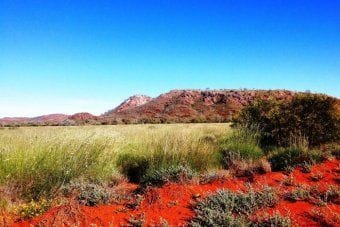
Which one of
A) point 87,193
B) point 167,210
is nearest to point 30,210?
point 87,193

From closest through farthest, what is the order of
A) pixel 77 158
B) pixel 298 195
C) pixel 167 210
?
pixel 167 210, pixel 298 195, pixel 77 158

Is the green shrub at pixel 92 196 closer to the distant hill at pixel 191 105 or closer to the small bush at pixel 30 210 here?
the small bush at pixel 30 210

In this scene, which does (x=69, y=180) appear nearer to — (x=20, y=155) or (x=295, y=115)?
(x=20, y=155)

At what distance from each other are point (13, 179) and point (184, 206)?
307 centimetres

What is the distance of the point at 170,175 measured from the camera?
8.48 m

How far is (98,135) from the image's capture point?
10.8 meters

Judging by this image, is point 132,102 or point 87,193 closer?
point 87,193

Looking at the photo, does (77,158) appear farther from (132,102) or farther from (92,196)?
(132,102)

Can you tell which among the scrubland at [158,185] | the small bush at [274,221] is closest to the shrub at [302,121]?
the scrubland at [158,185]

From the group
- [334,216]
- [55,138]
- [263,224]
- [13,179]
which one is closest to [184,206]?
[263,224]

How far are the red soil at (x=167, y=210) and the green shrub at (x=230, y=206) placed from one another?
159 millimetres

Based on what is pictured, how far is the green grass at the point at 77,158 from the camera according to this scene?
292 inches

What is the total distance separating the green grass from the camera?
24.3 feet

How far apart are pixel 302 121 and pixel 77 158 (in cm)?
943
